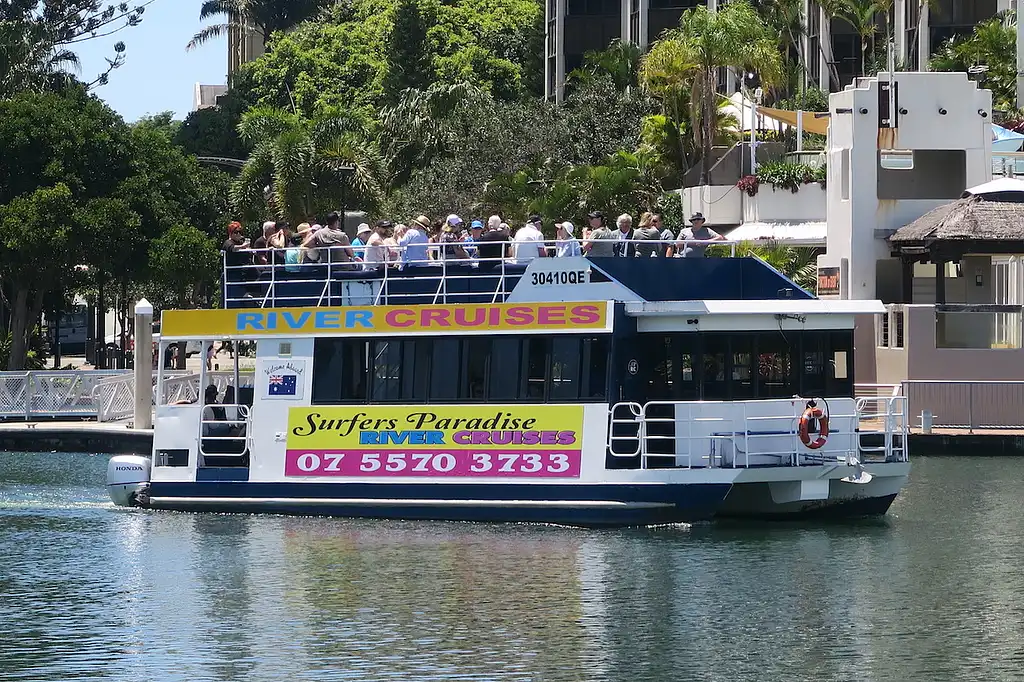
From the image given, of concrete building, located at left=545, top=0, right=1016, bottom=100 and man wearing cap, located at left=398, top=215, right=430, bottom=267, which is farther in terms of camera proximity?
concrete building, located at left=545, top=0, right=1016, bottom=100

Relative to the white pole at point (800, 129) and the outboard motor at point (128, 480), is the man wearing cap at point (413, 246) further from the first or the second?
the white pole at point (800, 129)

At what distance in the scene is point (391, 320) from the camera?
27797 mm

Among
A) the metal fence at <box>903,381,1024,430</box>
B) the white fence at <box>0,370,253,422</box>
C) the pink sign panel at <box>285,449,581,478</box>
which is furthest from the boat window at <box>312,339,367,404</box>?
the white fence at <box>0,370,253,422</box>

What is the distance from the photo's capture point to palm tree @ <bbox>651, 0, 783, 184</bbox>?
2239 inches

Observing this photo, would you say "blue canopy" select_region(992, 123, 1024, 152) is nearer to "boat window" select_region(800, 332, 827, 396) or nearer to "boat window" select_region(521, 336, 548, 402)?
"boat window" select_region(800, 332, 827, 396)

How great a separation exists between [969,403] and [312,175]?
26632 mm

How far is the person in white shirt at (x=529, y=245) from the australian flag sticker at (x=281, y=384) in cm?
390

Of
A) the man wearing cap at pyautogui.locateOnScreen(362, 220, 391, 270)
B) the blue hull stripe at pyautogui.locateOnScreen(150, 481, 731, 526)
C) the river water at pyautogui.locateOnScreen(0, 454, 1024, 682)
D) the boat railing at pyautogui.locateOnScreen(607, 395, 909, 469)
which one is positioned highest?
the man wearing cap at pyautogui.locateOnScreen(362, 220, 391, 270)

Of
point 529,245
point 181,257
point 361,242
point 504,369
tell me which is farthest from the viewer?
point 181,257

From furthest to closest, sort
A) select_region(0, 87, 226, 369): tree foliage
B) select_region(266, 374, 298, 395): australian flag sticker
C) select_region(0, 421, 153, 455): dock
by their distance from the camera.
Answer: select_region(0, 87, 226, 369): tree foliage, select_region(0, 421, 153, 455): dock, select_region(266, 374, 298, 395): australian flag sticker

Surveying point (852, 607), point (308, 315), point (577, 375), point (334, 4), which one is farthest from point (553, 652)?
point (334, 4)

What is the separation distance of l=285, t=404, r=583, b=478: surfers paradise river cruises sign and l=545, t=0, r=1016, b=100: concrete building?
48.4 m

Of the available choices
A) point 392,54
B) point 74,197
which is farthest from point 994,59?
point 392,54

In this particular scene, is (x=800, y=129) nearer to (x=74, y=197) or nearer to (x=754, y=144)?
(x=754, y=144)
